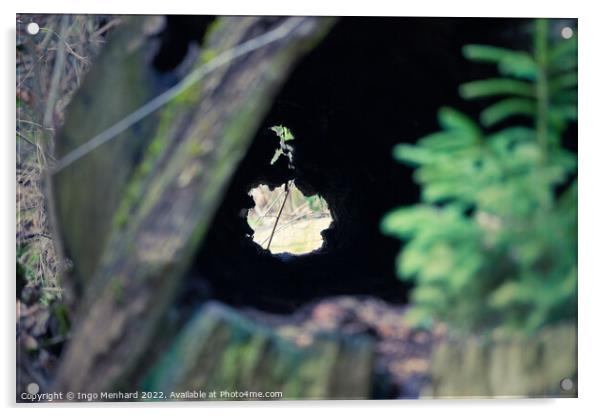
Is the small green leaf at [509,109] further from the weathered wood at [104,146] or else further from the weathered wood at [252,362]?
the weathered wood at [104,146]

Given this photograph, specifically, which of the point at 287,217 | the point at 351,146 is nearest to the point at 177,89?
the point at 351,146

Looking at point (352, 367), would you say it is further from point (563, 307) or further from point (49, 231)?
point (49, 231)

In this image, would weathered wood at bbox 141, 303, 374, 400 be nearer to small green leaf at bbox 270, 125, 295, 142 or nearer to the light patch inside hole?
small green leaf at bbox 270, 125, 295, 142

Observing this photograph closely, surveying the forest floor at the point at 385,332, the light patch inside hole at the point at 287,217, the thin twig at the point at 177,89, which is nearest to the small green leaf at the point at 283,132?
the light patch inside hole at the point at 287,217

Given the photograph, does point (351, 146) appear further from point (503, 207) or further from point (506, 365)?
point (506, 365)

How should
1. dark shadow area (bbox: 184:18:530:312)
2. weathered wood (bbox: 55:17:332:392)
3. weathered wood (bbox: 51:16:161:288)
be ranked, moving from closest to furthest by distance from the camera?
weathered wood (bbox: 55:17:332:392) → weathered wood (bbox: 51:16:161:288) → dark shadow area (bbox: 184:18:530:312)

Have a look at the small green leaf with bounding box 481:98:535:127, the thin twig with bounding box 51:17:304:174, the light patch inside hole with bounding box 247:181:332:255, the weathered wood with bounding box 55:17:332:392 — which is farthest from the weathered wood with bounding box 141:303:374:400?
the light patch inside hole with bounding box 247:181:332:255

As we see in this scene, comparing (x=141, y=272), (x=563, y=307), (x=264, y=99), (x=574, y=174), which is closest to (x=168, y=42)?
(x=264, y=99)
